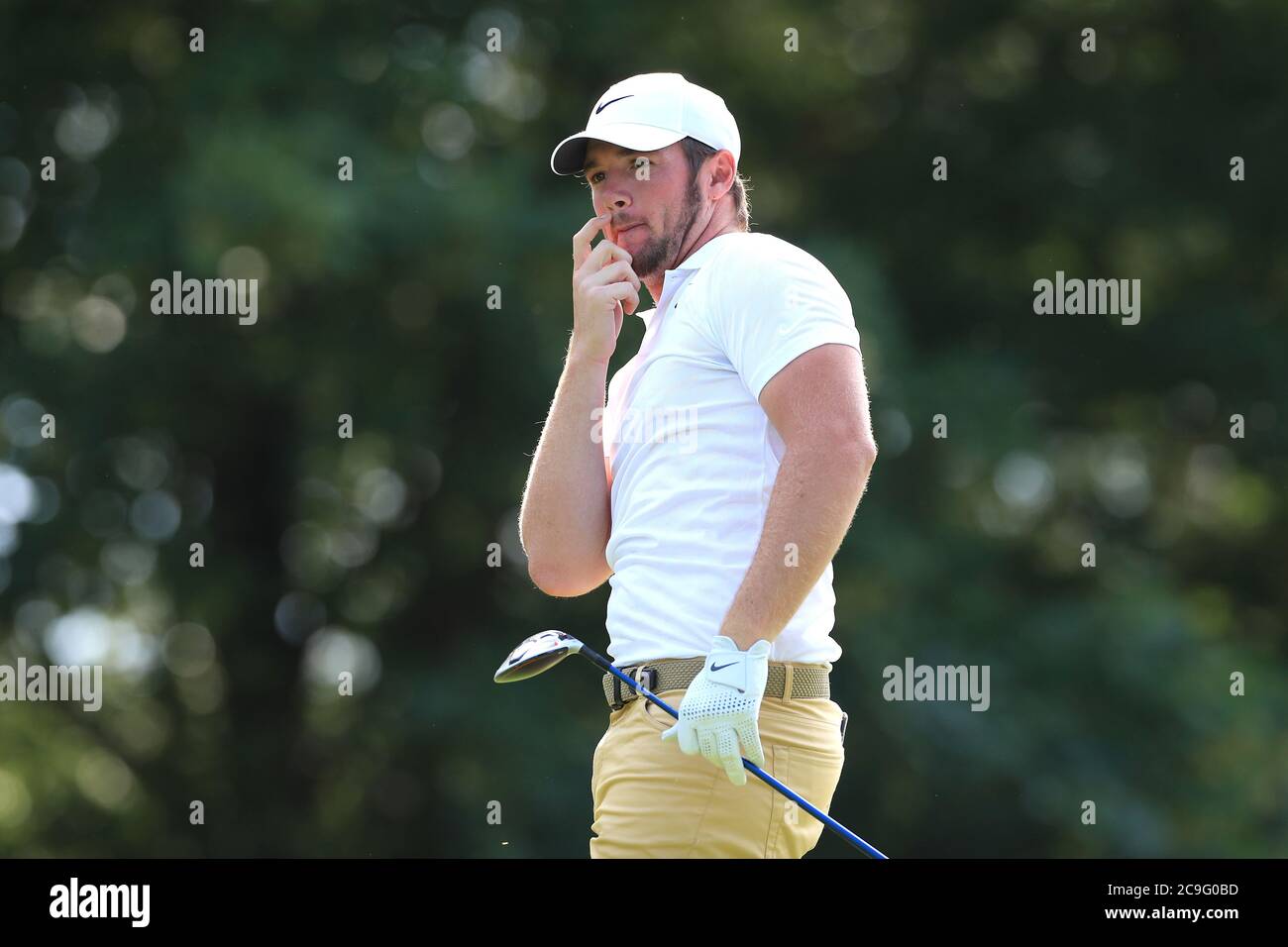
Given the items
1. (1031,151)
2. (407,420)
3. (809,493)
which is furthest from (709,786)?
(1031,151)

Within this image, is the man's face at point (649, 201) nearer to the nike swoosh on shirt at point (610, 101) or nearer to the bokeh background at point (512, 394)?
the nike swoosh on shirt at point (610, 101)

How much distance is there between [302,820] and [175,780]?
1283 millimetres

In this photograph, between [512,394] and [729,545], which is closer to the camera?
[729,545]

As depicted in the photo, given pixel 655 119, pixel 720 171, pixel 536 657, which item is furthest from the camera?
pixel 720 171

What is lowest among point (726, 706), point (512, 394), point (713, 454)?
point (726, 706)

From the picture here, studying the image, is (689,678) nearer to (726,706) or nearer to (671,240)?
(726,706)

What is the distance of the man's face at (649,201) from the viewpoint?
4305 millimetres

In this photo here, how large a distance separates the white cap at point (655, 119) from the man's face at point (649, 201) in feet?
0.15

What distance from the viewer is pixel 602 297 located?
14.0 ft

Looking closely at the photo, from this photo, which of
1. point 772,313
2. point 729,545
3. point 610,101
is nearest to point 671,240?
point 610,101

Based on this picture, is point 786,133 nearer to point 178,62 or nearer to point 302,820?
point 178,62

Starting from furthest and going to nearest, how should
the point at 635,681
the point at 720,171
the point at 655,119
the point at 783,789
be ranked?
1. the point at 720,171
2. the point at 655,119
3. the point at 635,681
4. the point at 783,789

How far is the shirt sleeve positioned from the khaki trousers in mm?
664

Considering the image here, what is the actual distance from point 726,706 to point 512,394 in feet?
32.7
